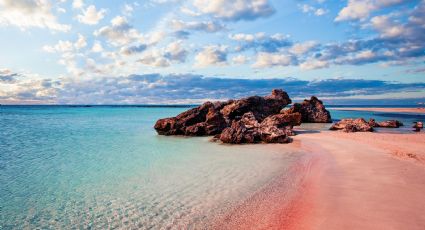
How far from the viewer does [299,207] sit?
705 centimetres

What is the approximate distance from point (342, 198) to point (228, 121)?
60.7 feet

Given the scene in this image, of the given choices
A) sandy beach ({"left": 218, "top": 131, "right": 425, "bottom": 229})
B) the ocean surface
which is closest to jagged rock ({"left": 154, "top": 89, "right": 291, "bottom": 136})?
the ocean surface

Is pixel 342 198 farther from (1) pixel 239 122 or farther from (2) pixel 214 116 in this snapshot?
(2) pixel 214 116

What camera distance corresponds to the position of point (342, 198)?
7465 millimetres

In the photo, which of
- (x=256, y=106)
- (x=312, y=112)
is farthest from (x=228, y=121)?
(x=312, y=112)

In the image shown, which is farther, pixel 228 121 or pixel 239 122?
pixel 228 121

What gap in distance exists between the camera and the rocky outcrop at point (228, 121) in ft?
64.3

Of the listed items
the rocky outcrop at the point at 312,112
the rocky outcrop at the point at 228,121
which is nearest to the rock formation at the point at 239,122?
the rocky outcrop at the point at 228,121

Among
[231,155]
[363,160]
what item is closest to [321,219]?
[363,160]

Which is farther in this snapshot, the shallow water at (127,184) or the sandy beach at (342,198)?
the shallow water at (127,184)

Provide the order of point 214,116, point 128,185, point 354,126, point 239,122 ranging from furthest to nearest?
point 354,126, point 214,116, point 239,122, point 128,185

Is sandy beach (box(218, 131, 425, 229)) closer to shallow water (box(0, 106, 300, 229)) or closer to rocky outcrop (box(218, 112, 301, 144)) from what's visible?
shallow water (box(0, 106, 300, 229))

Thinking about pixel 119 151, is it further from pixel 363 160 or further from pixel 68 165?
pixel 363 160

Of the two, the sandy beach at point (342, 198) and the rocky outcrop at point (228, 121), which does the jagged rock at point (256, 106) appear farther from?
the sandy beach at point (342, 198)
